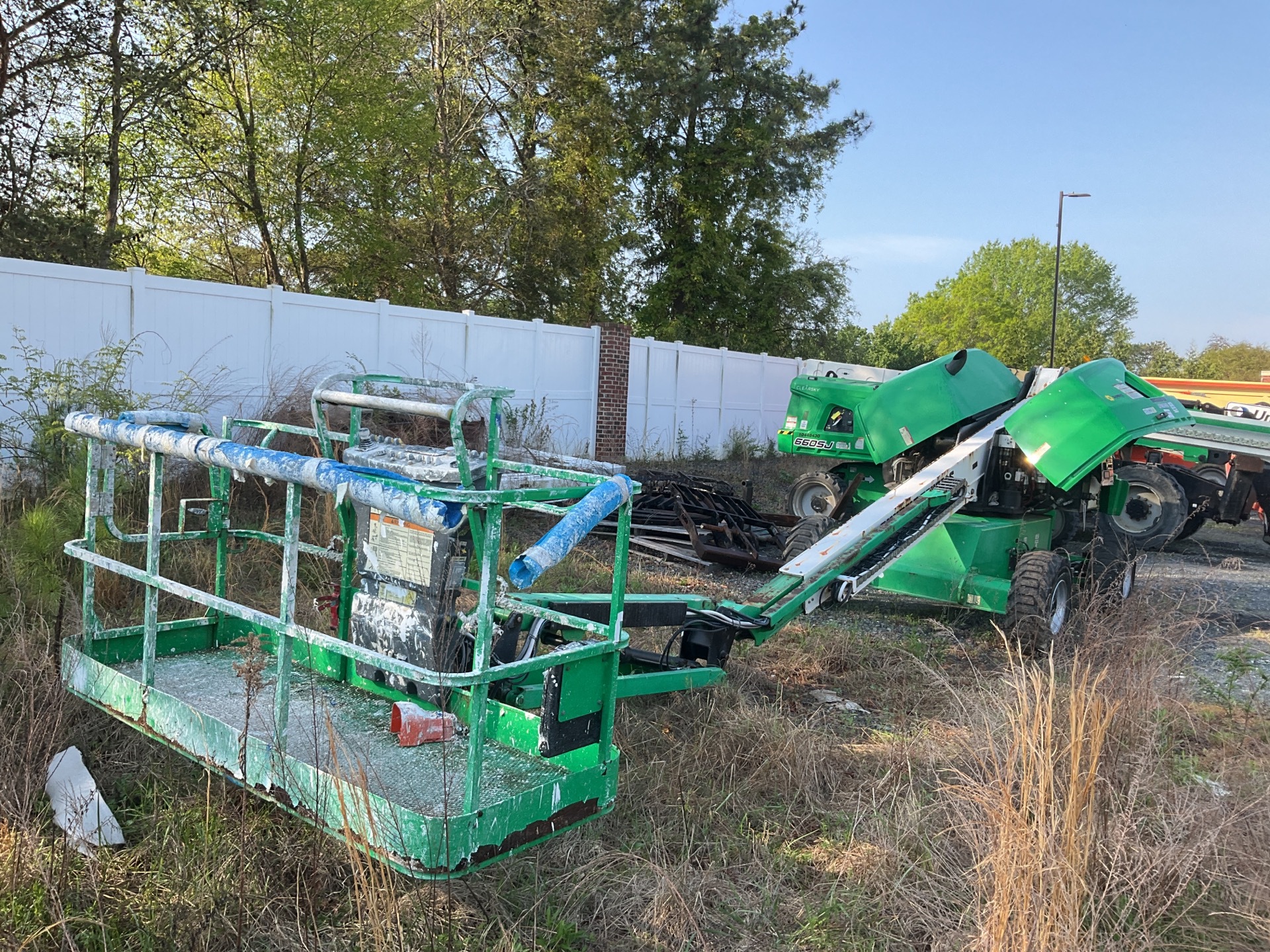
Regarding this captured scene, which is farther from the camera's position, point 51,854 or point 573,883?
point 573,883

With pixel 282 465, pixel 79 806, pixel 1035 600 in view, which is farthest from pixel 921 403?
pixel 79 806

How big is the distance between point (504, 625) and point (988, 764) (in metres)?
2.01

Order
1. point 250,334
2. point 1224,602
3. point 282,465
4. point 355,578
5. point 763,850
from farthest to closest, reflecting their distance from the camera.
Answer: point 250,334, point 1224,602, point 355,578, point 763,850, point 282,465

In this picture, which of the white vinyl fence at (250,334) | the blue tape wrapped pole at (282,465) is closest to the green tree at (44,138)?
the white vinyl fence at (250,334)

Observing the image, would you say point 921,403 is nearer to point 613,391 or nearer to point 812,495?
point 812,495

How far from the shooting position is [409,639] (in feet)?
10.7

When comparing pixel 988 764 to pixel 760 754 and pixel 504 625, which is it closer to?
pixel 760 754

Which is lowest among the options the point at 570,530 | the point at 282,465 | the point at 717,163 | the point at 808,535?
the point at 808,535

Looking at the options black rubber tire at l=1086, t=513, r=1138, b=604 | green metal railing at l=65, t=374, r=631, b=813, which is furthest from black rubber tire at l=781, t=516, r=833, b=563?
green metal railing at l=65, t=374, r=631, b=813

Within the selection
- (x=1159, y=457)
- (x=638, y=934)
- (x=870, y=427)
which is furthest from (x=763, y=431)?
(x=638, y=934)

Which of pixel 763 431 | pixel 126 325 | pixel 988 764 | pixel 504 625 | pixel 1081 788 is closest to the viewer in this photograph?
pixel 1081 788

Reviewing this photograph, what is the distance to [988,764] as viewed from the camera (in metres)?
3.62

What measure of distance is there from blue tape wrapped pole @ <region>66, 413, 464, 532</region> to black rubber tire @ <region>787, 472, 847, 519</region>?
23.3 ft

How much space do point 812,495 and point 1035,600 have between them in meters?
3.99
